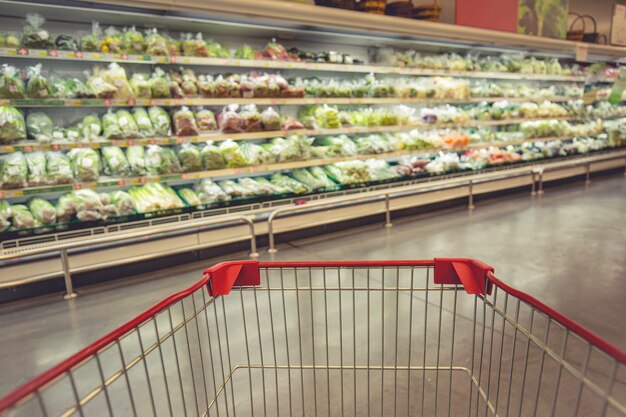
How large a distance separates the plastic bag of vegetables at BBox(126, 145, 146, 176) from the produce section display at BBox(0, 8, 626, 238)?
0.01 metres

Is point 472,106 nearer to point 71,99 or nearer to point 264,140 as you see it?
point 264,140

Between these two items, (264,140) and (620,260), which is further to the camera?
(264,140)

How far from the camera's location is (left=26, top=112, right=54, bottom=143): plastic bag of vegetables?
338 centimetres

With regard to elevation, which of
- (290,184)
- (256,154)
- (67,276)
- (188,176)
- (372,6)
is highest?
(372,6)

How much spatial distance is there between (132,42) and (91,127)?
0.82 m

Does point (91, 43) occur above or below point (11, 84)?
above

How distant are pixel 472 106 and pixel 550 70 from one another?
191 centimetres

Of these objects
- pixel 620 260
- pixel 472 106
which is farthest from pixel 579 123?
pixel 620 260

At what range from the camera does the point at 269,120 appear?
444cm

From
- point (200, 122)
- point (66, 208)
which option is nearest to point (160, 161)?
point (200, 122)

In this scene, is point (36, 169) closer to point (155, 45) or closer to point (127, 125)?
point (127, 125)

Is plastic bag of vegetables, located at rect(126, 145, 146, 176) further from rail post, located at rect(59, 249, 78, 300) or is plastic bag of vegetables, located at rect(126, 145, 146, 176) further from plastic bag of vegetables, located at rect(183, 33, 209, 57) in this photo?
plastic bag of vegetables, located at rect(183, 33, 209, 57)

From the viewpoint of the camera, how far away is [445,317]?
2.75m

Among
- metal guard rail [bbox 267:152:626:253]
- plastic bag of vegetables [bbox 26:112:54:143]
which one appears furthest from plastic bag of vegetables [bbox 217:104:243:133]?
plastic bag of vegetables [bbox 26:112:54:143]
